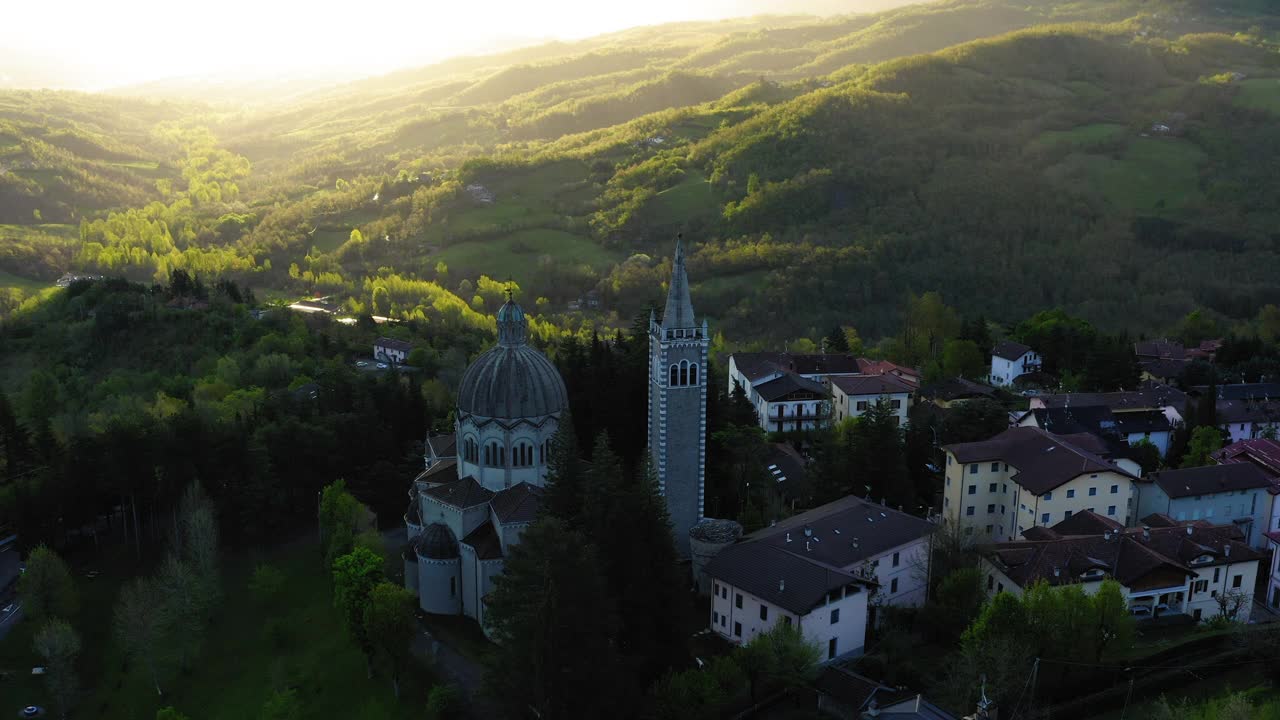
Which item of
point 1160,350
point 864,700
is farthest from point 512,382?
point 1160,350

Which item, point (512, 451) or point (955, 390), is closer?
point (512, 451)

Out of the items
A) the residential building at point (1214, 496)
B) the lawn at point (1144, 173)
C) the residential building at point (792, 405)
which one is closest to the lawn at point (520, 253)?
the residential building at point (792, 405)

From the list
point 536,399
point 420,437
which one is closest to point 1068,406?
point 536,399

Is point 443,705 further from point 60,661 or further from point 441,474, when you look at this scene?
point 60,661

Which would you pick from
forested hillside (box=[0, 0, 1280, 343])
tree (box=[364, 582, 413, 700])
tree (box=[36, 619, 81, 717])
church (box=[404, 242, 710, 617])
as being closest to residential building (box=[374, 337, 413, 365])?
forested hillside (box=[0, 0, 1280, 343])

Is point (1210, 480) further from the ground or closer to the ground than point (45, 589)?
further from the ground

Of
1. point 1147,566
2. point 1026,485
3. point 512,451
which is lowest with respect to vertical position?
point 1147,566
